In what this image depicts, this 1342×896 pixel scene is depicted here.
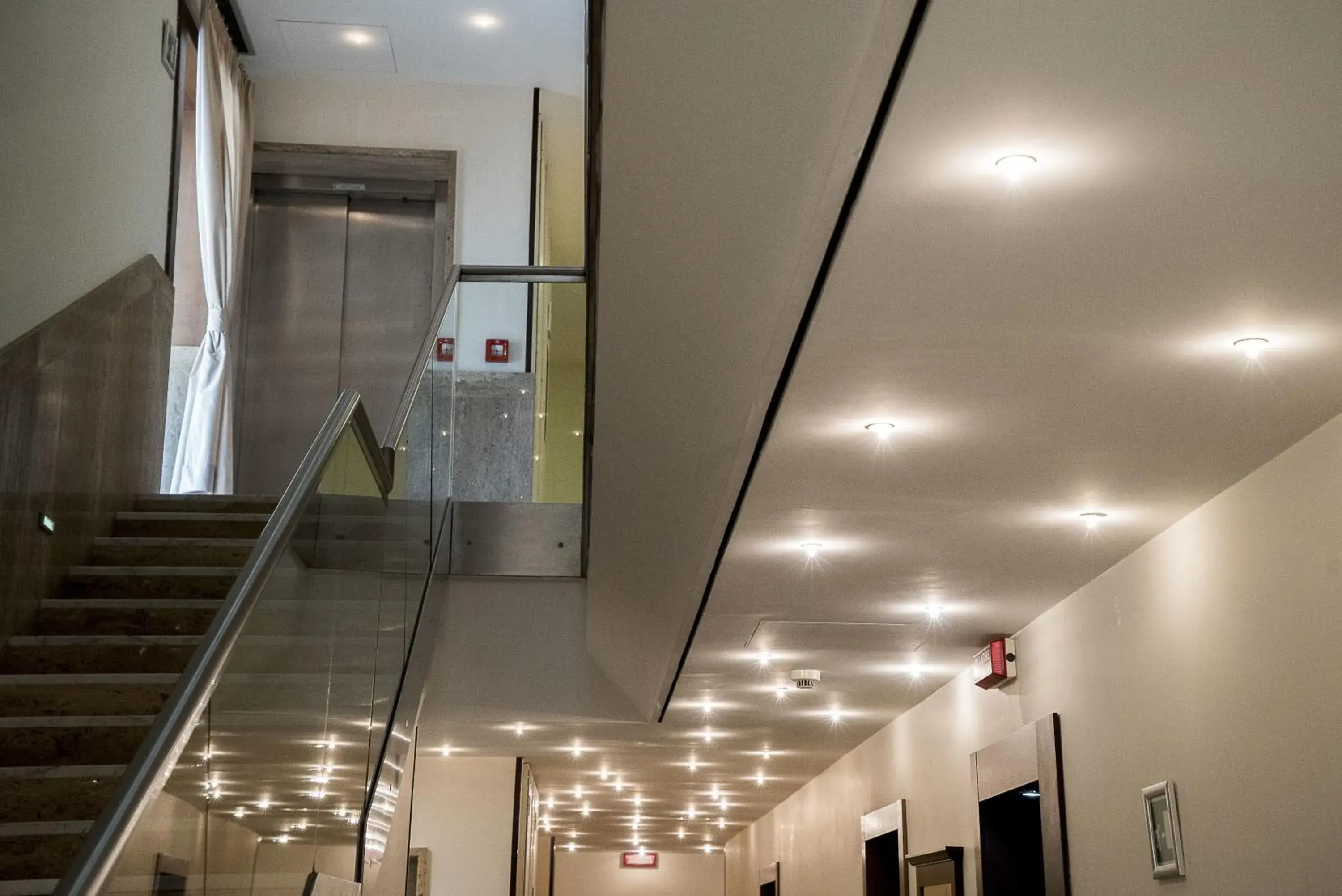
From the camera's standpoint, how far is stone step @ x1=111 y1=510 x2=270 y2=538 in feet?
18.6

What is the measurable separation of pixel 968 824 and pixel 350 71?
6424 mm

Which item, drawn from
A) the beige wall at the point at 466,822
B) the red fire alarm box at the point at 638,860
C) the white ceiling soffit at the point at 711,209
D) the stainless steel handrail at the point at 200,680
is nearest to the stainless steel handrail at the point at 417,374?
the stainless steel handrail at the point at 200,680

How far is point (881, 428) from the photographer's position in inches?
162

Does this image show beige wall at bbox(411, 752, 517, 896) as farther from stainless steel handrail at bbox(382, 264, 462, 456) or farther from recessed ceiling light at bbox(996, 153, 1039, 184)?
recessed ceiling light at bbox(996, 153, 1039, 184)

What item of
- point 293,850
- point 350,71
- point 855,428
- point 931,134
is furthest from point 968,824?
point 350,71

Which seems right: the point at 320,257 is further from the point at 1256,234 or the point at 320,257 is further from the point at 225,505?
the point at 1256,234

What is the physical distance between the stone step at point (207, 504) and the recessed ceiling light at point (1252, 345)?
3.92 meters

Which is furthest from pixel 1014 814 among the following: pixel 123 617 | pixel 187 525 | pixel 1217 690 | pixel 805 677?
pixel 123 617

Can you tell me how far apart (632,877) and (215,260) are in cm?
1810

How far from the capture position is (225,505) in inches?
239

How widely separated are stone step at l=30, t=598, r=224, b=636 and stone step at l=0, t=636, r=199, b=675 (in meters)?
0.21

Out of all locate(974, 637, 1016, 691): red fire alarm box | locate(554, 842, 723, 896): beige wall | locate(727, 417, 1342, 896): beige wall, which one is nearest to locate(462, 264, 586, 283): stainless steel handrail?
locate(974, 637, 1016, 691): red fire alarm box

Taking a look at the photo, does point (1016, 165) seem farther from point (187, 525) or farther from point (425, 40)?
point (425, 40)

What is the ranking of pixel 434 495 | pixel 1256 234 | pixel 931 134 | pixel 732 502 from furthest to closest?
pixel 434 495 → pixel 732 502 → pixel 1256 234 → pixel 931 134
